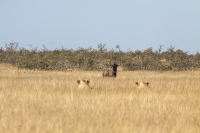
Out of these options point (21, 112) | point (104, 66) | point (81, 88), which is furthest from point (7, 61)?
point (21, 112)

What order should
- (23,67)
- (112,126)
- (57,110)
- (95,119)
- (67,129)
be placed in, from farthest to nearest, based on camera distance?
(23,67) → (57,110) → (95,119) → (112,126) → (67,129)

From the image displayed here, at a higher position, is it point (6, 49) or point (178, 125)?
point (6, 49)

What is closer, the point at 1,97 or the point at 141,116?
the point at 141,116

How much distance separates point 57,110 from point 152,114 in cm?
203

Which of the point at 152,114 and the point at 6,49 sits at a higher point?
the point at 6,49

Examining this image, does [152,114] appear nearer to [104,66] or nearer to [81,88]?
[81,88]

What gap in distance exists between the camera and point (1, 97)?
21.3 feet

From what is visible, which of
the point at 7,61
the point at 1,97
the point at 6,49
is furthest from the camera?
the point at 6,49

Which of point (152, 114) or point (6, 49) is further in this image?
point (6, 49)

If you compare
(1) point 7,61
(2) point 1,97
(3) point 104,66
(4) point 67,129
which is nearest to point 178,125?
(4) point 67,129

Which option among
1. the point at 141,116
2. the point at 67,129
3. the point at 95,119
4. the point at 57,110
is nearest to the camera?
the point at 67,129

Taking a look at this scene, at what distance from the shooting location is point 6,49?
4206cm

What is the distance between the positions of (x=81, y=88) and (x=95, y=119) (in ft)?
13.8

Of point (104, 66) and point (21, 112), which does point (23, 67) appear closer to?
point (104, 66)
